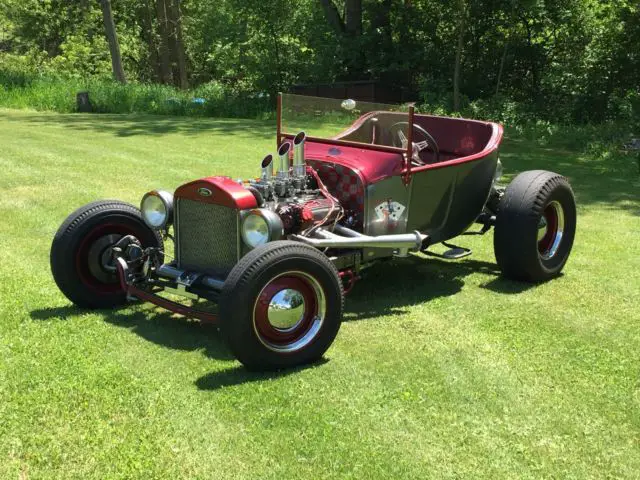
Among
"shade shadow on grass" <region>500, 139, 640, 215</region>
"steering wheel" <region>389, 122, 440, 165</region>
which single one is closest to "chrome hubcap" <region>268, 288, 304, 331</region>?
"steering wheel" <region>389, 122, 440, 165</region>

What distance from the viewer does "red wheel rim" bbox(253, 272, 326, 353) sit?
392 centimetres

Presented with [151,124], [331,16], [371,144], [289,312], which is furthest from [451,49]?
[289,312]

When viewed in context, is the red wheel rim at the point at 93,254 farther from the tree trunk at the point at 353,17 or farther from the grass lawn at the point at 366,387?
the tree trunk at the point at 353,17

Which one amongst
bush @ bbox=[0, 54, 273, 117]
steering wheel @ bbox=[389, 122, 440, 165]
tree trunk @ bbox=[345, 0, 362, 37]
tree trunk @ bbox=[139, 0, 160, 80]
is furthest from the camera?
tree trunk @ bbox=[139, 0, 160, 80]

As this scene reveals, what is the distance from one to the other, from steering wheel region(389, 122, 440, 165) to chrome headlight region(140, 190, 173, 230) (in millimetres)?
1878

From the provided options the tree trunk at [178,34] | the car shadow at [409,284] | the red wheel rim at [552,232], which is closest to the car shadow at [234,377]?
the car shadow at [409,284]

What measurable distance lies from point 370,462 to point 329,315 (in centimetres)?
111

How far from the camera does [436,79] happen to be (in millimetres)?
20062

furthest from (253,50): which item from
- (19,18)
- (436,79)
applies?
(19,18)

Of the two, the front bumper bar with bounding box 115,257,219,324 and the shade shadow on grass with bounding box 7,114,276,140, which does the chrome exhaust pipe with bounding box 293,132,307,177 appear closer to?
the front bumper bar with bounding box 115,257,219,324

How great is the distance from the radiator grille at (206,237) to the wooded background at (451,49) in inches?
505

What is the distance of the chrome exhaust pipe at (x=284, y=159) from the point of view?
195 inches

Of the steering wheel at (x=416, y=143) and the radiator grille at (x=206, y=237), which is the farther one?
the steering wheel at (x=416, y=143)

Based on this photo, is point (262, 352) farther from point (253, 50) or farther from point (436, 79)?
point (253, 50)
